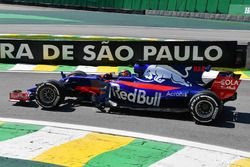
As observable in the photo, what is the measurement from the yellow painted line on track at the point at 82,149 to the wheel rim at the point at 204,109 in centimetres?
173

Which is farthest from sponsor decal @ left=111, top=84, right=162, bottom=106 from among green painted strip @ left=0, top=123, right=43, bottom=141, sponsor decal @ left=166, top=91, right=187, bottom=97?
green painted strip @ left=0, top=123, right=43, bottom=141

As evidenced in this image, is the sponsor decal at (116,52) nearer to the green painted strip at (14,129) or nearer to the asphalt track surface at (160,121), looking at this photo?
the asphalt track surface at (160,121)

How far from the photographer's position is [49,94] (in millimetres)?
9727

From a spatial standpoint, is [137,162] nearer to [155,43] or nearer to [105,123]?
[105,123]

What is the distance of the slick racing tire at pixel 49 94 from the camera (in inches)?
382

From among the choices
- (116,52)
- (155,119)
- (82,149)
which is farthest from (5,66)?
(82,149)

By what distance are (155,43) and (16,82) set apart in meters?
5.10

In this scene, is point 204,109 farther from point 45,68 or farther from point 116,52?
point 45,68

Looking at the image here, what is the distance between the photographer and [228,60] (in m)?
15.5

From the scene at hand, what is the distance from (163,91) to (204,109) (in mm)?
895

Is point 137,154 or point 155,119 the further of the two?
point 155,119

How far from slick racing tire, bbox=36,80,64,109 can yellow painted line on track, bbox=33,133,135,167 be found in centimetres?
203

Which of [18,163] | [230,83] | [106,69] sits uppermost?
[230,83]

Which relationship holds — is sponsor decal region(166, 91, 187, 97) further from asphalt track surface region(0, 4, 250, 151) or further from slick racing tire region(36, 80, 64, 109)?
slick racing tire region(36, 80, 64, 109)
